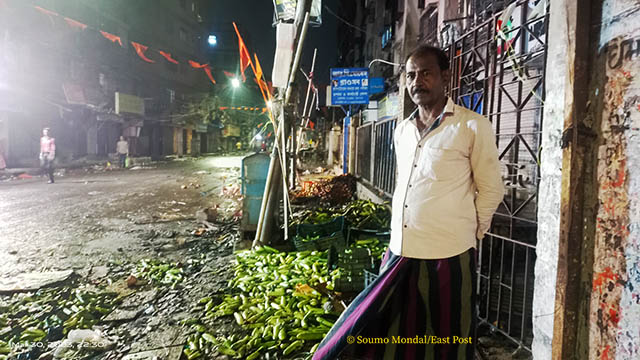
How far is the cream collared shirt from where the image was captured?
2123mm

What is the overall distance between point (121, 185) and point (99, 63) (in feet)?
52.1

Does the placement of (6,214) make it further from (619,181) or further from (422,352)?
(619,181)

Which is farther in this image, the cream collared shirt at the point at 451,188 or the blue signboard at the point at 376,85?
the blue signboard at the point at 376,85

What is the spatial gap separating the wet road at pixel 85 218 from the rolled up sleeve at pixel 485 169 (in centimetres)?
592

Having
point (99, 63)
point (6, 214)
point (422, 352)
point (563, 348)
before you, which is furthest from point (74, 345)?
point (99, 63)

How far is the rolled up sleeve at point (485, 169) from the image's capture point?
82.3 inches

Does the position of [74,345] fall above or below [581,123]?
below

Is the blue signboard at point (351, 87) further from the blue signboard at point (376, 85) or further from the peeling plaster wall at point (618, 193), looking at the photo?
the peeling plaster wall at point (618, 193)

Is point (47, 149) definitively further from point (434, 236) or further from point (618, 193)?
point (618, 193)

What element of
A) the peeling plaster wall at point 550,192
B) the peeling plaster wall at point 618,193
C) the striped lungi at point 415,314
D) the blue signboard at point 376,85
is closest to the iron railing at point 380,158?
the blue signboard at point 376,85

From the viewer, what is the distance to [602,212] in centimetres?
185

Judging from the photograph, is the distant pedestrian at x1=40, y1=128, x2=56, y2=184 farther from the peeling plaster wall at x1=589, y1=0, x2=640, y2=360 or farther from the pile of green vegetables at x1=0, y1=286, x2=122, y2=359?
the peeling plaster wall at x1=589, y1=0, x2=640, y2=360

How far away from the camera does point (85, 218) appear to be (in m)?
8.43

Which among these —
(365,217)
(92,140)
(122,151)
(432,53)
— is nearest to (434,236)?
(432,53)
